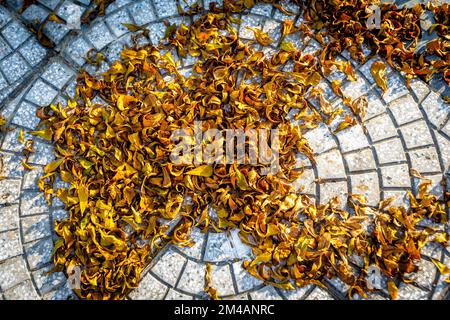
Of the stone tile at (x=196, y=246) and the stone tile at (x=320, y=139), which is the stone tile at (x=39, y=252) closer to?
the stone tile at (x=196, y=246)

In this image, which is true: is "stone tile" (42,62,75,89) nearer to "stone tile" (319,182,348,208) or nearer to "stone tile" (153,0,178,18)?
"stone tile" (153,0,178,18)

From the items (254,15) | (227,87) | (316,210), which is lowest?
(316,210)

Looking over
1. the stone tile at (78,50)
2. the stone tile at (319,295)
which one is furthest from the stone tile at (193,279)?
the stone tile at (78,50)

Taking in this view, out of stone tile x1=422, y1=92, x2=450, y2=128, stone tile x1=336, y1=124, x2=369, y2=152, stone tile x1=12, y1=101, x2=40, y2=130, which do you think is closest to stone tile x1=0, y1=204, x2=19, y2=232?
stone tile x1=12, y1=101, x2=40, y2=130

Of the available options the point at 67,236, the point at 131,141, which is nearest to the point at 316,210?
the point at 131,141

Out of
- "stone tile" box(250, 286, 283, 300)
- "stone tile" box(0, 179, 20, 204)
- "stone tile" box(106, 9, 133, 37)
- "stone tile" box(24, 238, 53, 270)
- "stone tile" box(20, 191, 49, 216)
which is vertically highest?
"stone tile" box(106, 9, 133, 37)

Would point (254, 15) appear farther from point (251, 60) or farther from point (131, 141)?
point (131, 141)
